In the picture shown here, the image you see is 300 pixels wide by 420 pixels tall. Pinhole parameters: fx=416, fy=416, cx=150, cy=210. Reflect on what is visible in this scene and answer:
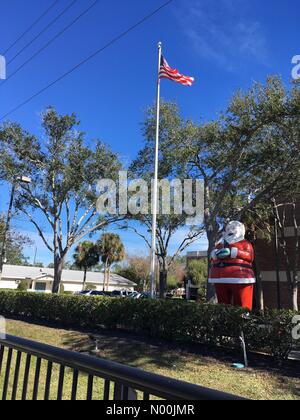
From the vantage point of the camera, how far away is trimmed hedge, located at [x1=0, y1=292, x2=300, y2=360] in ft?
32.7

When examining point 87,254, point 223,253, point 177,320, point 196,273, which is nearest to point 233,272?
point 223,253

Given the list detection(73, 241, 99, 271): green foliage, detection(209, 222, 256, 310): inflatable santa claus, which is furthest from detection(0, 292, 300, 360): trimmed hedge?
detection(73, 241, 99, 271): green foliage

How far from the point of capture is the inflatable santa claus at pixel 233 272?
13305mm

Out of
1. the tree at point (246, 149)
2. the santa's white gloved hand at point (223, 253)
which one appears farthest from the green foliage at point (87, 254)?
the santa's white gloved hand at point (223, 253)

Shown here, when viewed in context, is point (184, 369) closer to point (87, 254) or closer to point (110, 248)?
point (110, 248)

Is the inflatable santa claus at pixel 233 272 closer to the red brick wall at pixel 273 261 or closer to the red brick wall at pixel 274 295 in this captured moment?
the red brick wall at pixel 273 261

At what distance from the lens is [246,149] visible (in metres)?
17.4

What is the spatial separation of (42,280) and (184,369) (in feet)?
165

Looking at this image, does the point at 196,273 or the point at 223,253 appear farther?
the point at 196,273

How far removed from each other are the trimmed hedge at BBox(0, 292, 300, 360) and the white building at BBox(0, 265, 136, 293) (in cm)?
3733

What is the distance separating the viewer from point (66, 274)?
60.2m

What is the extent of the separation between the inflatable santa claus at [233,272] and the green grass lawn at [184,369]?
3.23 metres

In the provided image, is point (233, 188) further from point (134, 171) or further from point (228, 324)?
point (228, 324)
